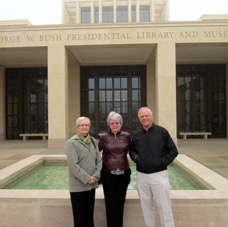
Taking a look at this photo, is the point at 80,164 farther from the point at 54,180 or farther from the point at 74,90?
the point at 74,90

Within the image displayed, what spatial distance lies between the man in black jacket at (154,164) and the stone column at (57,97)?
1088cm

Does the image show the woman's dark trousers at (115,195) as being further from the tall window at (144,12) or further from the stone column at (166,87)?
the tall window at (144,12)

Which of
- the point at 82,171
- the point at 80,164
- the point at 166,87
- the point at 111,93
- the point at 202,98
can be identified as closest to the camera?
the point at 82,171

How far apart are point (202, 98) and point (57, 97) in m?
11.3

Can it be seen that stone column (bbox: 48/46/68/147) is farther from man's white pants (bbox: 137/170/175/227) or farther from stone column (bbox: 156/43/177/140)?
man's white pants (bbox: 137/170/175/227)

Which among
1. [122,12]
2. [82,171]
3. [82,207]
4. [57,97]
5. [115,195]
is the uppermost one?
[122,12]

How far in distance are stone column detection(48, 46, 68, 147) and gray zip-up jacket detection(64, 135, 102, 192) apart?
10.7 metres

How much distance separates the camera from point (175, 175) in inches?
306

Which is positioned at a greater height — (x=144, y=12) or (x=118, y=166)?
(x=144, y=12)

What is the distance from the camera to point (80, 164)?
384 centimetres

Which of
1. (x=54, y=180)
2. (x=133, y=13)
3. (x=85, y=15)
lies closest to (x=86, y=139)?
(x=54, y=180)

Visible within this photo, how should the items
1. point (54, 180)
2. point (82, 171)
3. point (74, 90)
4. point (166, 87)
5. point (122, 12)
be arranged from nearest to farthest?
point (82, 171) < point (54, 180) < point (166, 87) < point (74, 90) < point (122, 12)

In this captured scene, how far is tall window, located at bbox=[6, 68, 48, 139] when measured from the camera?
2089cm

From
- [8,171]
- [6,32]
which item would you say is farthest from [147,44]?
→ [8,171]
